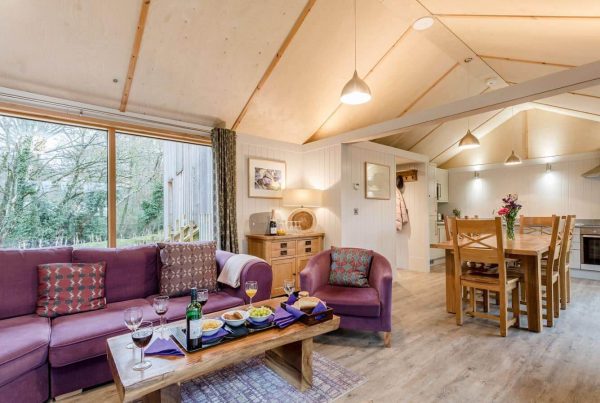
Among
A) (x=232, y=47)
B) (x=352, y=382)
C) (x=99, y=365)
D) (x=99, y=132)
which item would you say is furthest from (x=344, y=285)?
(x=99, y=132)

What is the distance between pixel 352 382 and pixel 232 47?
10.4 feet

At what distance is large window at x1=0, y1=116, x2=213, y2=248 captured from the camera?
2793 mm

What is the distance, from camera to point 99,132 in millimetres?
3230

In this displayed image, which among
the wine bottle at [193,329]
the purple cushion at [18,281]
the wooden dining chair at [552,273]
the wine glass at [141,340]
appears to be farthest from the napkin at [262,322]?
the wooden dining chair at [552,273]

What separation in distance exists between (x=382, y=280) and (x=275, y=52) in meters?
2.61

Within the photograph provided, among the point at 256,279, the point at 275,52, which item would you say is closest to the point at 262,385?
the point at 256,279

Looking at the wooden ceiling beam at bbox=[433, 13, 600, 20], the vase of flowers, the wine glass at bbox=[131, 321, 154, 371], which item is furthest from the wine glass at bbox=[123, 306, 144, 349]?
the vase of flowers

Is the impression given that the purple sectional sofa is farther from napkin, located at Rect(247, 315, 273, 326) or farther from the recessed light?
the recessed light

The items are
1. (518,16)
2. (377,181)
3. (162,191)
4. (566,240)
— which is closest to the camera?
(518,16)

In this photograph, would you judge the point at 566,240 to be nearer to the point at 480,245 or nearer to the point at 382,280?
the point at 480,245

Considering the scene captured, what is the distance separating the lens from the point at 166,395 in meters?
1.50

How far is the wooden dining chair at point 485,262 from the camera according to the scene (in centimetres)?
281

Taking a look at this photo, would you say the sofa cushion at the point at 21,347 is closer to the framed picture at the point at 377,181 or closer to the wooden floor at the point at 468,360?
the wooden floor at the point at 468,360

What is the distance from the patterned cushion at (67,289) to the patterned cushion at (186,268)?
513 mm
